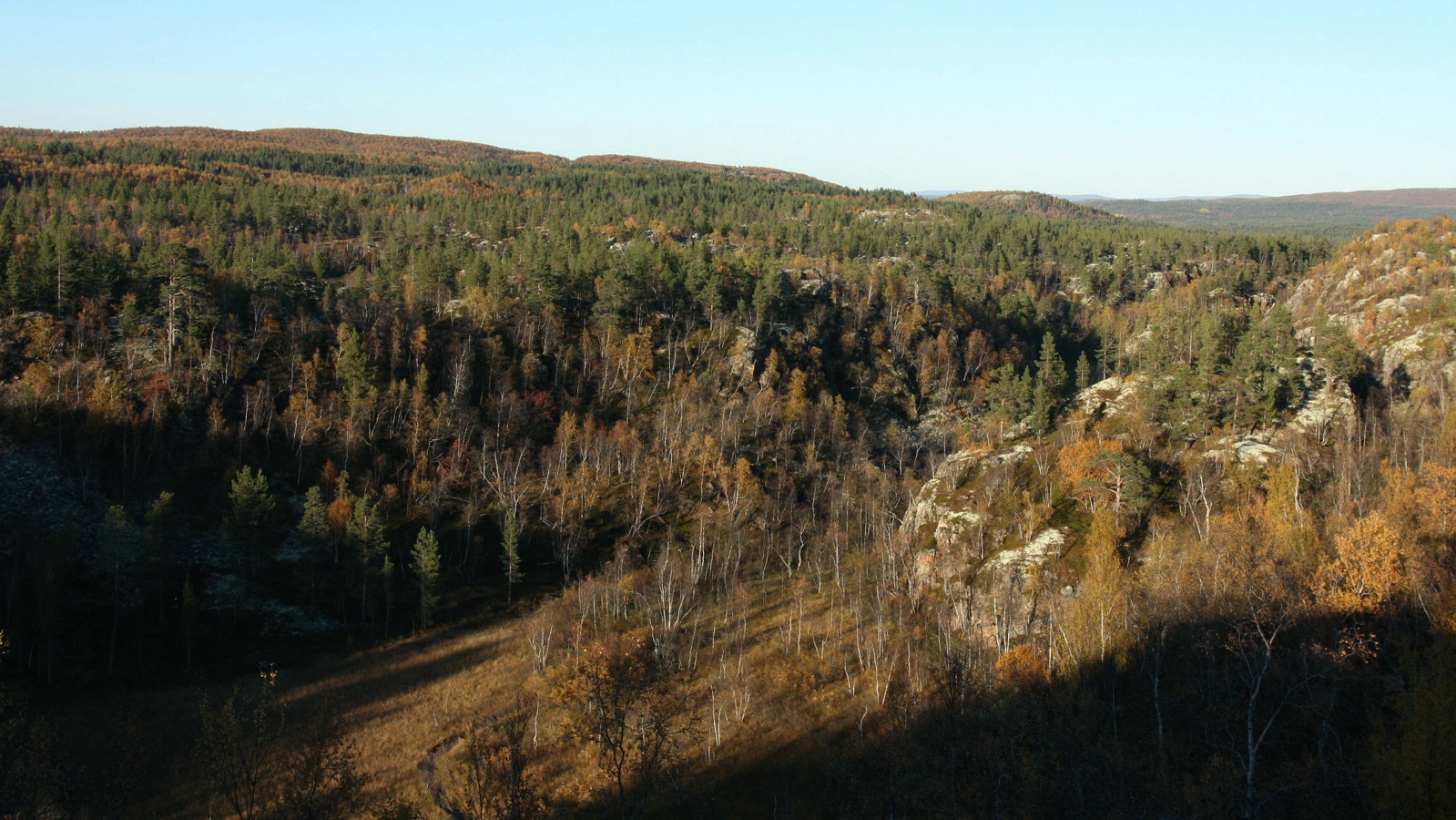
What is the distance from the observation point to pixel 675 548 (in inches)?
3351

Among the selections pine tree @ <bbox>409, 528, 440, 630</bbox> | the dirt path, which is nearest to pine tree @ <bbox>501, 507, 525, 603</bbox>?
pine tree @ <bbox>409, 528, 440, 630</bbox>

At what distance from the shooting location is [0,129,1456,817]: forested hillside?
126 ft

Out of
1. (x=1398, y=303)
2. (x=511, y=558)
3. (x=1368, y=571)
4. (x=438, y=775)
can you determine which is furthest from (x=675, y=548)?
(x=1398, y=303)

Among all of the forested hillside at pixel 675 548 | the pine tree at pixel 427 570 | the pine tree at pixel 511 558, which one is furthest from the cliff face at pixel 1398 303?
the pine tree at pixel 427 570

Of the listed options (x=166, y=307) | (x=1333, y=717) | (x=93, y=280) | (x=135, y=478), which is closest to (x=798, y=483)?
(x=1333, y=717)

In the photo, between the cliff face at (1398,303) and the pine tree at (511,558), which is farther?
the cliff face at (1398,303)

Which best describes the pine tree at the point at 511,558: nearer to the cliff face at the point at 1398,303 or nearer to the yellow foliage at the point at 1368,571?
the yellow foliage at the point at 1368,571

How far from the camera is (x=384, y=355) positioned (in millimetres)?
98688

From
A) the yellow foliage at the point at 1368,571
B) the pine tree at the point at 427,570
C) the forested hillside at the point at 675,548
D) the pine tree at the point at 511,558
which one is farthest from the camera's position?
the pine tree at the point at 511,558

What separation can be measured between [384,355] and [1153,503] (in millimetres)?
90674

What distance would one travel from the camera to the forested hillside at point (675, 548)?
126 ft

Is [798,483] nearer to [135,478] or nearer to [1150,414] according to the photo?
[1150,414]

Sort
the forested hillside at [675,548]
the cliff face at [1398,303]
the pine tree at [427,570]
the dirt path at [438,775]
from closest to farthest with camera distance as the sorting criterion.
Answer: the forested hillside at [675,548]
the dirt path at [438,775]
the pine tree at [427,570]
the cliff face at [1398,303]

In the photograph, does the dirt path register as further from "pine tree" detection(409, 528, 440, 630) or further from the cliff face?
the cliff face
